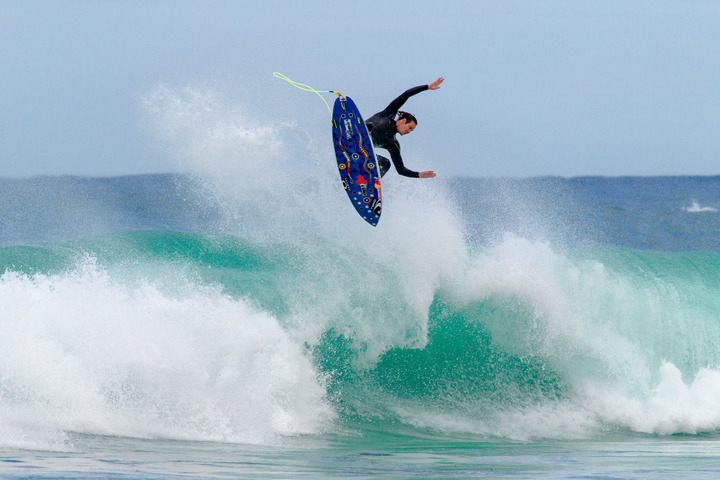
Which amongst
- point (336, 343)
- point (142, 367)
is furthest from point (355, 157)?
point (142, 367)

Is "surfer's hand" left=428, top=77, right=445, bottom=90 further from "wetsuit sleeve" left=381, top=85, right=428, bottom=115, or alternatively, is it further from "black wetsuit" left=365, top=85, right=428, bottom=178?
"black wetsuit" left=365, top=85, right=428, bottom=178

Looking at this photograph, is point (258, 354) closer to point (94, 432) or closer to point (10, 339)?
point (94, 432)

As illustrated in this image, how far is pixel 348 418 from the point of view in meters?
8.05

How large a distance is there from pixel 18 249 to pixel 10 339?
394cm

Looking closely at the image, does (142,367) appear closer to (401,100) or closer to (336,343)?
(336,343)

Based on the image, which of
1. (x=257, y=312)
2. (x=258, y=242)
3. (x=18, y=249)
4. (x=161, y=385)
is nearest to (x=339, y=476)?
(x=161, y=385)

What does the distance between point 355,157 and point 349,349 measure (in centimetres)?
228

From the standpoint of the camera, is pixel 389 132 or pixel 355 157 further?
pixel 355 157

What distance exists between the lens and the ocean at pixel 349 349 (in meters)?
6.25

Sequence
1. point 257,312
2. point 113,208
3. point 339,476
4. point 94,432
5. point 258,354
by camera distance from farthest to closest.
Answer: point 113,208 < point 257,312 < point 258,354 < point 94,432 < point 339,476

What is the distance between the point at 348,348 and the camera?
876 centimetres

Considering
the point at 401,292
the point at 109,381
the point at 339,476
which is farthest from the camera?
the point at 401,292

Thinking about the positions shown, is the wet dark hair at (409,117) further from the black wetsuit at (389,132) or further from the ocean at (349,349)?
the ocean at (349,349)

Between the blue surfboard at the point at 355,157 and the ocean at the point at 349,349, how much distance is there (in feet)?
3.89
